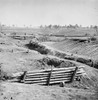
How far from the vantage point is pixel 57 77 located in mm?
10844

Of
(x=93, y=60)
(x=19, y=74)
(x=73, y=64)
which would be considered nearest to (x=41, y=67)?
(x=73, y=64)

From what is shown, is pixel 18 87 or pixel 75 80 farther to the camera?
pixel 75 80

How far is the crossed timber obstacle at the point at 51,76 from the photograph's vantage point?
33.4ft

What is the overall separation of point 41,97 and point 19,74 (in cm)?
294

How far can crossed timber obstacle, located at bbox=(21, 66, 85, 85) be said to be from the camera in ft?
33.4

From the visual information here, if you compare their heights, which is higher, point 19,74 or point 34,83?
point 19,74

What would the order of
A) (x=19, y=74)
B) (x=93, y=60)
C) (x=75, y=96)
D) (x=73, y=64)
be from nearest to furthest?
1. (x=75, y=96)
2. (x=19, y=74)
3. (x=73, y=64)
4. (x=93, y=60)

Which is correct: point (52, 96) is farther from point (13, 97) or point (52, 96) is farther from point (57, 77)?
point (57, 77)

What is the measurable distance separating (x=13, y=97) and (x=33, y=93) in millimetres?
1095

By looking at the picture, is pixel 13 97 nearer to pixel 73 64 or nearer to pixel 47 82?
pixel 47 82

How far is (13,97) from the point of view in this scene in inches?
290

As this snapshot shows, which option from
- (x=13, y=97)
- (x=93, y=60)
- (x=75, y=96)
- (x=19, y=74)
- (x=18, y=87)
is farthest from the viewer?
(x=93, y=60)

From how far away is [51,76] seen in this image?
34.9 ft

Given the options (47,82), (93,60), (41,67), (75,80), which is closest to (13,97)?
(47,82)
